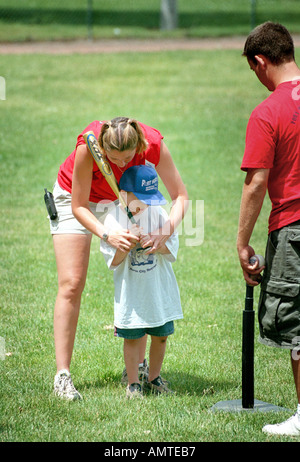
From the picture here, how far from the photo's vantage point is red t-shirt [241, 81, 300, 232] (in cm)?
365

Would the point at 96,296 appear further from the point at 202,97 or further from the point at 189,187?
the point at 202,97

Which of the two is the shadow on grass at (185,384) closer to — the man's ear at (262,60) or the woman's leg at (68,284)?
the woman's leg at (68,284)

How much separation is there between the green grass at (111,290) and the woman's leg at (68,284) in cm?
31

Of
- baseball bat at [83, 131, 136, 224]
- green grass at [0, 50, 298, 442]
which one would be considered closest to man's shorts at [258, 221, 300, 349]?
green grass at [0, 50, 298, 442]

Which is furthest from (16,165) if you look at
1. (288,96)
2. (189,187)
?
(288,96)

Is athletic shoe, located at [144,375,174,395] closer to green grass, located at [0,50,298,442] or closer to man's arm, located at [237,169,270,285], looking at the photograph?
green grass, located at [0,50,298,442]

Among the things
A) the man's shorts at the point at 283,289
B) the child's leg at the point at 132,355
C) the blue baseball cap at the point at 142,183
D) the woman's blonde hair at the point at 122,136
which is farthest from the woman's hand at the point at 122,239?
the man's shorts at the point at 283,289

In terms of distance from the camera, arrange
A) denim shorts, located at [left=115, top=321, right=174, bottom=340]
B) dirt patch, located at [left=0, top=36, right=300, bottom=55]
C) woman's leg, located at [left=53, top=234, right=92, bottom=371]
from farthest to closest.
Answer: dirt patch, located at [left=0, top=36, right=300, bottom=55] → woman's leg, located at [left=53, top=234, right=92, bottom=371] → denim shorts, located at [left=115, top=321, right=174, bottom=340]

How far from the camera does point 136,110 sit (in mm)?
15203

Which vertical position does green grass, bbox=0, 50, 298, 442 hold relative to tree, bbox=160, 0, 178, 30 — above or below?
below

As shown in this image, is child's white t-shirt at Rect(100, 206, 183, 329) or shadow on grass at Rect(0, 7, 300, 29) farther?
shadow on grass at Rect(0, 7, 300, 29)

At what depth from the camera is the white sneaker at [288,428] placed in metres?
3.90

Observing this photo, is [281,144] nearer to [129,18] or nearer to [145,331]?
[145,331]
